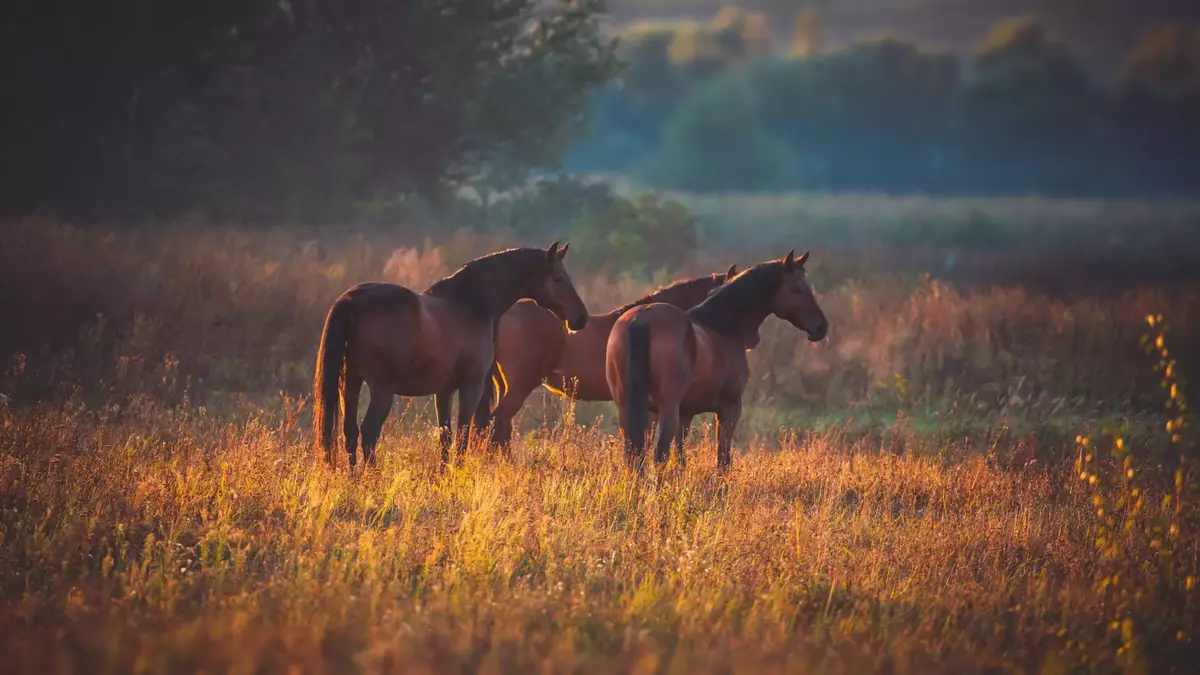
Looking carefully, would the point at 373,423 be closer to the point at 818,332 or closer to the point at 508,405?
the point at 508,405

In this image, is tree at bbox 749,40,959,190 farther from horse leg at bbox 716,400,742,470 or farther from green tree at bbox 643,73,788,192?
horse leg at bbox 716,400,742,470

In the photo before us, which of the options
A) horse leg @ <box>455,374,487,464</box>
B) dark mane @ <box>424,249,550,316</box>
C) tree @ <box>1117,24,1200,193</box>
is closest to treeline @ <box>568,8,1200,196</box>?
tree @ <box>1117,24,1200,193</box>

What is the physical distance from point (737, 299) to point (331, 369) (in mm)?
3573

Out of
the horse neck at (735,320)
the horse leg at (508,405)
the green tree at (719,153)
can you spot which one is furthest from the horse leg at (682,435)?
the green tree at (719,153)

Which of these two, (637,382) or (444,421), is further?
(444,421)

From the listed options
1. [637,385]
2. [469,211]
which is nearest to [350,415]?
[637,385]

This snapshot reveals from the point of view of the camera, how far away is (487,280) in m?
9.52

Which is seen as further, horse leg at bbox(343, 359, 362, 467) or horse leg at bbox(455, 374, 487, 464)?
horse leg at bbox(455, 374, 487, 464)

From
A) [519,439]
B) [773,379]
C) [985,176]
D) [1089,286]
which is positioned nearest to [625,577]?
[519,439]

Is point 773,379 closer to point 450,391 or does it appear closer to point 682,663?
point 450,391

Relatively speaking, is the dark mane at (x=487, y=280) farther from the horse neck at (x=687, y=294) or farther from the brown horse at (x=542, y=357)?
the horse neck at (x=687, y=294)

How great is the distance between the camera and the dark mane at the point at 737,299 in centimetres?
972

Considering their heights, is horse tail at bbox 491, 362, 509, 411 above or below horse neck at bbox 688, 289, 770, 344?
below

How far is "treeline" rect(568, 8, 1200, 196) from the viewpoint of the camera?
196 feet
